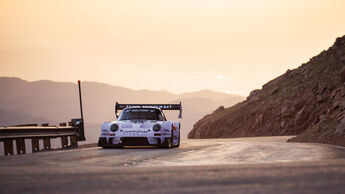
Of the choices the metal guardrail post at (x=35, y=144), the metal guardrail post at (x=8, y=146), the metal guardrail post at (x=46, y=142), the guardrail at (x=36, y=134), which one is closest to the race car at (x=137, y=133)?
the guardrail at (x=36, y=134)

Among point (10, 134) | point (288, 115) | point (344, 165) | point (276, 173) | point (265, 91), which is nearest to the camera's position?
point (276, 173)

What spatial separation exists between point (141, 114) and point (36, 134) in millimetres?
3433

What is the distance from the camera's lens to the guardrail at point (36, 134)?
1938 cm

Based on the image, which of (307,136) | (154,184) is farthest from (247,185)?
(307,136)

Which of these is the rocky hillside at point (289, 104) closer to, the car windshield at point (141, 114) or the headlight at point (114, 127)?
the car windshield at point (141, 114)

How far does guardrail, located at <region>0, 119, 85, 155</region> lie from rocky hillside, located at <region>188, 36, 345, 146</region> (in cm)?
2392

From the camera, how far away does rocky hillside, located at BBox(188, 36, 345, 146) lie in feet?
168

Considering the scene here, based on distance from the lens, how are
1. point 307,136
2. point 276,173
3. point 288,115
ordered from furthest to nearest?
point 288,115, point 307,136, point 276,173

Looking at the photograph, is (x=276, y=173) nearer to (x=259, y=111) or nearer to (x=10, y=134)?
(x=10, y=134)

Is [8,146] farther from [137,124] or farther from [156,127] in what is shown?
[156,127]

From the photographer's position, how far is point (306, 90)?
179ft

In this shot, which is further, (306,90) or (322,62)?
(322,62)

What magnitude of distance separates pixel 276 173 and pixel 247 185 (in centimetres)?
146

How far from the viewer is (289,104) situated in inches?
2164
